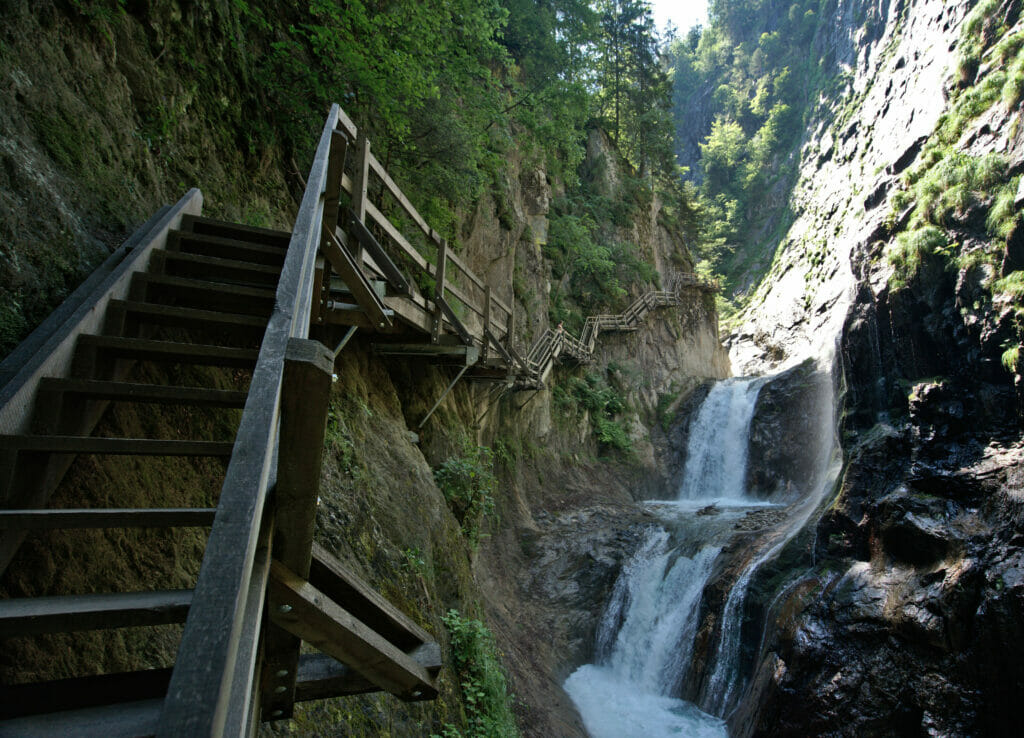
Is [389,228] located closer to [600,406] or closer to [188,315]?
[188,315]

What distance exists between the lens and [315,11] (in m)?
6.58

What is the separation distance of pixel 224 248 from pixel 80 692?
3392 millimetres

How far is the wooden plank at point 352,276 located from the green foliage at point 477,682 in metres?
3.31

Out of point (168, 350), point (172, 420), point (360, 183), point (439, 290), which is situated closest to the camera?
point (168, 350)

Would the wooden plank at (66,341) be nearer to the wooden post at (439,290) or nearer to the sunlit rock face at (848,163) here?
the wooden post at (439,290)

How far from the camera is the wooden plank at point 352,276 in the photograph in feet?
13.2

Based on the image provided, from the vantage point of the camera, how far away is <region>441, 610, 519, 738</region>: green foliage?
541 centimetres

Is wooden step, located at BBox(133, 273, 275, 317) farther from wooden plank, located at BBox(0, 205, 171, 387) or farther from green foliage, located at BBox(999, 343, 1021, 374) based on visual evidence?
green foliage, located at BBox(999, 343, 1021, 374)

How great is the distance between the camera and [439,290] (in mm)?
7164

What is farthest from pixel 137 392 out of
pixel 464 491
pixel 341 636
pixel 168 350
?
pixel 464 491

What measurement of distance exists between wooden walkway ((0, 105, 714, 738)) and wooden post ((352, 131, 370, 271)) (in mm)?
832

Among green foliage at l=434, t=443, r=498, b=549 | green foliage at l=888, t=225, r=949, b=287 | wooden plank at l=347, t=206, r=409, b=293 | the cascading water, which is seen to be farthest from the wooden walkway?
green foliage at l=888, t=225, r=949, b=287

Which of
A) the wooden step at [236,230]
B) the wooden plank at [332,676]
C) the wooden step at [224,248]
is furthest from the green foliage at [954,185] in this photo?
the wooden plank at [332,676]

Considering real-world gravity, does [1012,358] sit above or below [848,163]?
below
